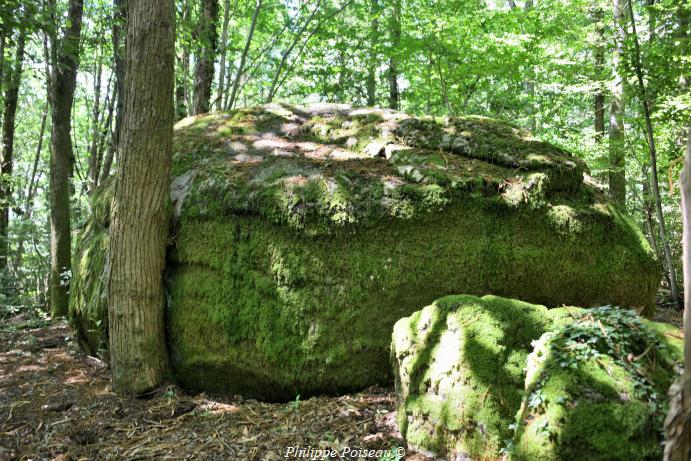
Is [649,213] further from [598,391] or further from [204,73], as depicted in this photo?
[204,73]

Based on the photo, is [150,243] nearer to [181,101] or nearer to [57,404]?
[57,404]

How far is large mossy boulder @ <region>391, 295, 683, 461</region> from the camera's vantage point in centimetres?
225

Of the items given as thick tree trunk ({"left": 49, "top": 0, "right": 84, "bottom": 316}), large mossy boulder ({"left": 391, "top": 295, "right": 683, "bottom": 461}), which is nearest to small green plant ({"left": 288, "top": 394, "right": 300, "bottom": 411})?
large mossy boulder ({"left": 391, "top": 295, "right": 683, "bottom": 461})

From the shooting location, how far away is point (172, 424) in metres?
3.67

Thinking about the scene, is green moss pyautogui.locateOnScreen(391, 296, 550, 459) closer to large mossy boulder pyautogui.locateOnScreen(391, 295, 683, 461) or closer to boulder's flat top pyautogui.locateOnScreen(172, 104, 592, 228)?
large mossy boulder pyautogui.locateOnScreen(391, 295, 683, 461)

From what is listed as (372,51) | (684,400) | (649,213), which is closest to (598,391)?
(684,400)

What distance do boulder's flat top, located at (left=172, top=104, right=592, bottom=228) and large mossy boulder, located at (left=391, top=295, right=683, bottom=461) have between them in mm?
1329

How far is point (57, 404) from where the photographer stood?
13.4 ft

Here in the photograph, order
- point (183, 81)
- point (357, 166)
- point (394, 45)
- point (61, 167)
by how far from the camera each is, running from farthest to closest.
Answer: point (183, 81)
point (394, 45)
point (61, 167)
point (357, 166)

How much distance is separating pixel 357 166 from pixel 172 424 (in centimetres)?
290

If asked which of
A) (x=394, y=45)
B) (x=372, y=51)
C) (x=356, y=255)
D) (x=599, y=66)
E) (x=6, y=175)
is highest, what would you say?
(x=372, y=51)

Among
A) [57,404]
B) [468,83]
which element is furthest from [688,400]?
[468,83]

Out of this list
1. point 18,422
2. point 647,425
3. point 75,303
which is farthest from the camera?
point 75,303

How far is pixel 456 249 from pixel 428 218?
1.24 feet
